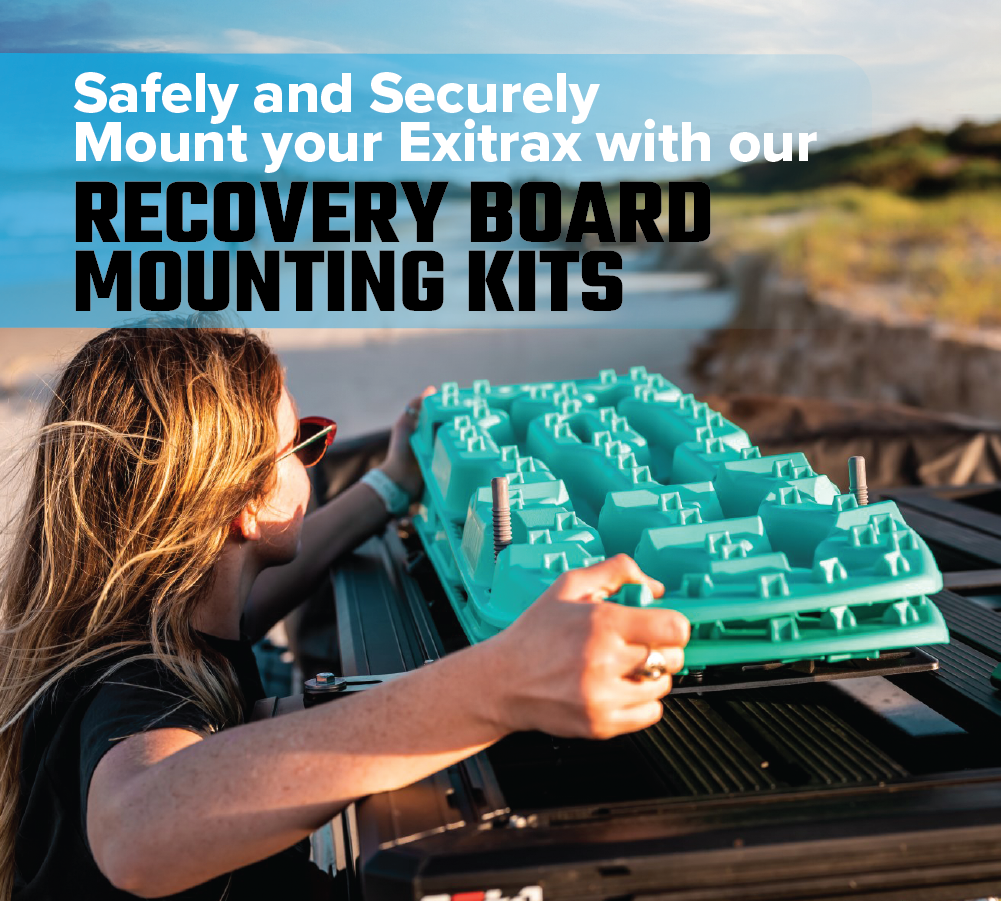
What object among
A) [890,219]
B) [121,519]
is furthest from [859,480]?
[890,219]

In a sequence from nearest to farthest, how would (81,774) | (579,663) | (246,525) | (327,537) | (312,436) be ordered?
(579,663) < (81,774) < (246,525) < (312,436) < (327,537)

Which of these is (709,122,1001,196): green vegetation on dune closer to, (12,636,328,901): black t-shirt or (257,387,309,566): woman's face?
(257,387,309,566): woman's face

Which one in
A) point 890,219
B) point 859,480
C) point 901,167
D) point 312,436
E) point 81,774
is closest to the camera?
point 81,774

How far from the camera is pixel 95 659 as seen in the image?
4.01 feet

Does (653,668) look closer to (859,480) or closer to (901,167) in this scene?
(859,480)

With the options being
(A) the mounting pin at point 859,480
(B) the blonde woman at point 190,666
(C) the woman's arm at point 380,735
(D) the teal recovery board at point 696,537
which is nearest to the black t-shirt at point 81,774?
(B) the blonde woman at point 190,666

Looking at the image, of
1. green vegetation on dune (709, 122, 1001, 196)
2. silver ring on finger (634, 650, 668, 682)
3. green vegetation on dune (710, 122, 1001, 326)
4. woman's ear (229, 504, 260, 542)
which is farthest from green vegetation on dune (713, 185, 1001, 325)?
silver ring on finger (634, 650, 668, 682)

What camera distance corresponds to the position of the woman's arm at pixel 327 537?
77.4 inches

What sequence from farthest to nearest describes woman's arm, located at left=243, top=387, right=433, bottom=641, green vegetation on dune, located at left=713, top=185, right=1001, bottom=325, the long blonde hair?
green vegetation on dune, located at left=713, top=185, right=1001, bottom=325, woman's arm, located at left=243, top=387, right=433, bottom=641, the long blonde hair

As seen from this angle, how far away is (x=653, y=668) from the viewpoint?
2.96 feet

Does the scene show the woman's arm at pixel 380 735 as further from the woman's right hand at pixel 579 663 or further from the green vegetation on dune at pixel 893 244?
the green vegetation on dune at pixel 893 244

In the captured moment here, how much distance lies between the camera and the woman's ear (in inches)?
56.0

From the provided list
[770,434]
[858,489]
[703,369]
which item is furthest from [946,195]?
[858,489]

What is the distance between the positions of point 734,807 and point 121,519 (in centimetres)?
84
